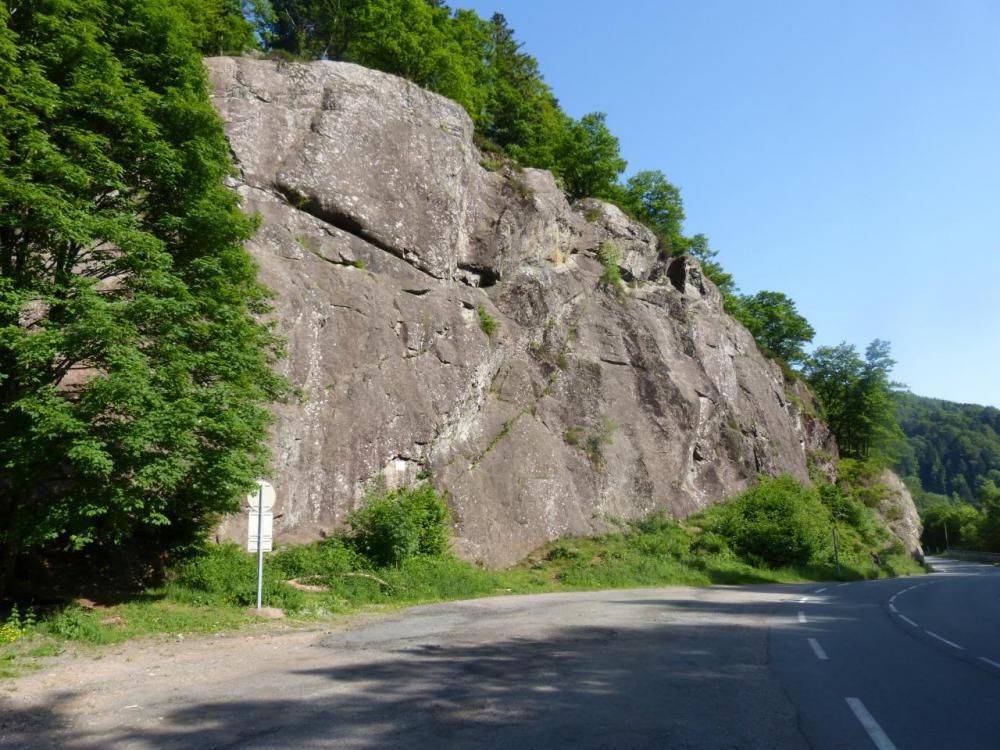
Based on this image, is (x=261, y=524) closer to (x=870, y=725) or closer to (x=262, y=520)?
(x=262, y=520)

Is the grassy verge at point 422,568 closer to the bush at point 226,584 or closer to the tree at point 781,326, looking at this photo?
the bush at point 226,584

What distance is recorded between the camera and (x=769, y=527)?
30781mm

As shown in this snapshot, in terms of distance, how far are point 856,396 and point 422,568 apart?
5270 cm

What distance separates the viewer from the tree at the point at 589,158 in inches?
1674

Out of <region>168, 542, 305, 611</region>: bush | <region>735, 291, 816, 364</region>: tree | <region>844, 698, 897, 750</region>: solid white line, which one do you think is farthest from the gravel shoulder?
<region>735, 291, 816, 364</region>: tree

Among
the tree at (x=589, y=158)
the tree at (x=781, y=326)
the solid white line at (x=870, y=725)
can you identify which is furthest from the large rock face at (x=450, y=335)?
the tree at (x=781, y=326)

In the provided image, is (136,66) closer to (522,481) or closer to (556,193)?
(522,481)

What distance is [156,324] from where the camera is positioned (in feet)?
40.2

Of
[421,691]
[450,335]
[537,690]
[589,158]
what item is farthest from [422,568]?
[589,158]

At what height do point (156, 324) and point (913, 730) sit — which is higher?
point (156, 324)

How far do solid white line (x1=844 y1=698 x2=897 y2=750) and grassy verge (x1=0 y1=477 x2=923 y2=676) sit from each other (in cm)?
942

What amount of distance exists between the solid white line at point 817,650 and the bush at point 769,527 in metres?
20.7

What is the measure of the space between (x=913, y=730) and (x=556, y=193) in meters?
32.6

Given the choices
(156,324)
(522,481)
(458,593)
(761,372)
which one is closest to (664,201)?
(761,372)
